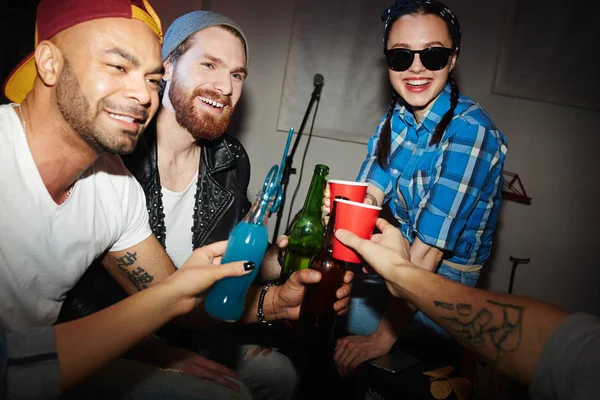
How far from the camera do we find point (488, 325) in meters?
1.17

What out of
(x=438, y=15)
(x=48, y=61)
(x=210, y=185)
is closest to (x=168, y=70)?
(x=210, y=185)

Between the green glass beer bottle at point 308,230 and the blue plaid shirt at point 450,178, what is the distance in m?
0.53

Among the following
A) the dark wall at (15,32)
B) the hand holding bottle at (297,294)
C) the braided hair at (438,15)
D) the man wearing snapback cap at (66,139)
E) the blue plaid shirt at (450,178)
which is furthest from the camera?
the dark wall at (15,32)

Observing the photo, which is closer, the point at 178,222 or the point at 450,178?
the point at 450,178

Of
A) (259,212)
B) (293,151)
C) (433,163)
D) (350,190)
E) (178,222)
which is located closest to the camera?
(259,212)

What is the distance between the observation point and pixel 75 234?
1440 mm

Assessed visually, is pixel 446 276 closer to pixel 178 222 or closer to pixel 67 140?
pixel 178 222

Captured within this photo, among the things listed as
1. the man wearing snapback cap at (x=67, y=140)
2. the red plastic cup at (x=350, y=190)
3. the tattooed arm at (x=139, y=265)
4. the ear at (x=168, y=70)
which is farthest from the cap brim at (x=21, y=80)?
the red plastic cup at (x=350, y=190)

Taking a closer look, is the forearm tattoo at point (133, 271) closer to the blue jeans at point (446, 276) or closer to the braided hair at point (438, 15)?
the blue jeans at point (446, 276)

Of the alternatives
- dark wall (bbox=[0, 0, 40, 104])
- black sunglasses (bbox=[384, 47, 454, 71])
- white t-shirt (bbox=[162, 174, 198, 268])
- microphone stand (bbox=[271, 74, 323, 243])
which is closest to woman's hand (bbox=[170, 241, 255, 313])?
→ white t-shirt (bbox=[162, 174, 198, 268])

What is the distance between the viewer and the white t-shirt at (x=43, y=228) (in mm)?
1273

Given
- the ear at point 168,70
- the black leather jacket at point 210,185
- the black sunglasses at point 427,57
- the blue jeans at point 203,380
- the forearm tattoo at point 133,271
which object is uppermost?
the black sunglasses at point 427,57

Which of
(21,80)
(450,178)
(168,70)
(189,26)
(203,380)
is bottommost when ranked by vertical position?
(203,380)

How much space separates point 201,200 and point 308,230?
78 cm
